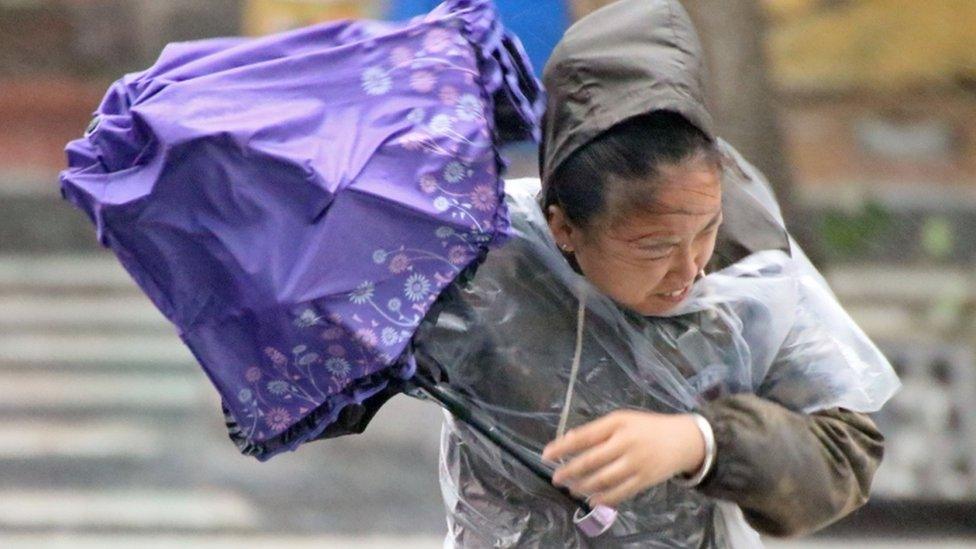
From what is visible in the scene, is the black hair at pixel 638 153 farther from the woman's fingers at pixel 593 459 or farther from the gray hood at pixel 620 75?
the woman's fingers at pixel 593 459

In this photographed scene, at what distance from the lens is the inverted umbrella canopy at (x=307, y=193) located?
1.81 metres

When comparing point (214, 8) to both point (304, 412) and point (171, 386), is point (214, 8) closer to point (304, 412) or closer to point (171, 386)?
point (171, 386)

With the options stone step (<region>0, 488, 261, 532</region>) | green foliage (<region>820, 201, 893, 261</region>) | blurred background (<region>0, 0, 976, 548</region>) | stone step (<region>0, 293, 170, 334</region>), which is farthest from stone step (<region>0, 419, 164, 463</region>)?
green foliage (<region>820, 201, 893, 261</region>)

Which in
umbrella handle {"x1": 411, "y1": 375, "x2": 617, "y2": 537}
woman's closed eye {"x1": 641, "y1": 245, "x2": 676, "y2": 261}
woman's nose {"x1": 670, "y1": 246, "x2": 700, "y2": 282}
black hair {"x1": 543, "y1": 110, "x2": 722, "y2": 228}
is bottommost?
umbrella handle {"x1": 411, "y1": 375, "x2": 617, "y2": 537}

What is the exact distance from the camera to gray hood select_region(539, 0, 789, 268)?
1.82 m

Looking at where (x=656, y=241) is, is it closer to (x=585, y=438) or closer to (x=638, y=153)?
(x=638, y=153)

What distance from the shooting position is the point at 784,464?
188 cm

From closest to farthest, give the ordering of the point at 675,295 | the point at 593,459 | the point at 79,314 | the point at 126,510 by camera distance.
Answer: the point at 593,459, the point at 675,295, the point at 126,510, the point at 79,314

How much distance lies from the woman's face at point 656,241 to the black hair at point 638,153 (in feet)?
0.05

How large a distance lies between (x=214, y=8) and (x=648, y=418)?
10.1 m

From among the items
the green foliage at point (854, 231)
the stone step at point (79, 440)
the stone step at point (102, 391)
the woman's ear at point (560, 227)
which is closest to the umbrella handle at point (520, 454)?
the woman's ear at point (560, 227)

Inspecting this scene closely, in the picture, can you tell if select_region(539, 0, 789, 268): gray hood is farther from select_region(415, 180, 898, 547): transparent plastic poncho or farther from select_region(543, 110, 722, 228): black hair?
select_region(415, 180, 898, 547): transparent plastic poncho

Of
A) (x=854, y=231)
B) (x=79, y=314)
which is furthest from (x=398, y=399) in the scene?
(x=854, y=231)

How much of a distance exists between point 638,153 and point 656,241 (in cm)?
12
